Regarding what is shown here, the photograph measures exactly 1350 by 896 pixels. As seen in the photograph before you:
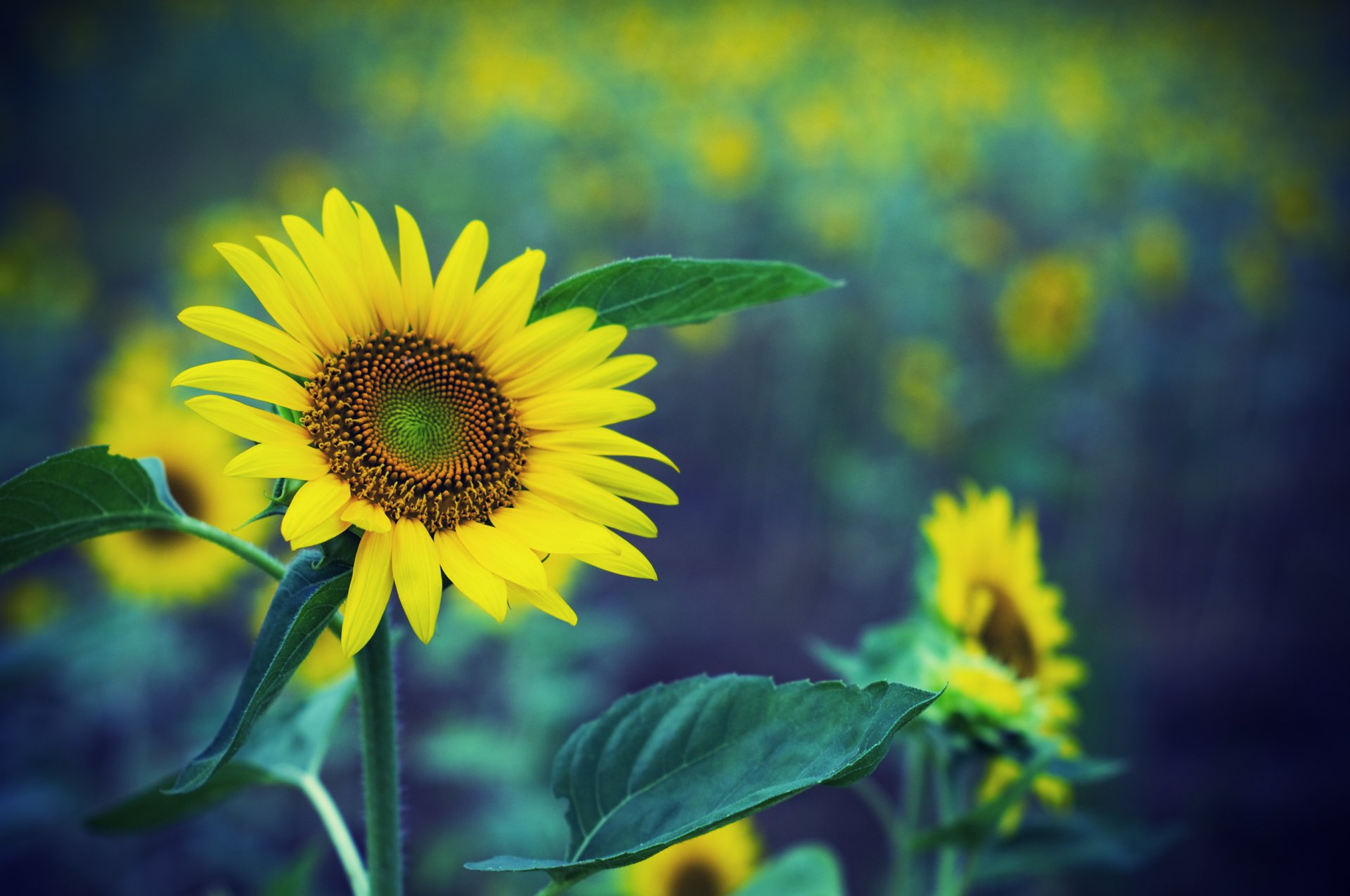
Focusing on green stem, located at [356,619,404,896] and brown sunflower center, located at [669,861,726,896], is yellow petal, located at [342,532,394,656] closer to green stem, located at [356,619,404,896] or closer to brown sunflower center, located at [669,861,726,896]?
green stem, located at [356,619,404,896]

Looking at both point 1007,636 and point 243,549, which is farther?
point 1007,636

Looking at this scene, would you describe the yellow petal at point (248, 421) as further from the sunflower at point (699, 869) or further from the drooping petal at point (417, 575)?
the sunflower at point (699, 869)

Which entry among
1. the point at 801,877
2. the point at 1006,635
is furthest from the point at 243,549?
the point at 1006,635

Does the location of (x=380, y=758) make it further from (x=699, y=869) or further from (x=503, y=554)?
(x=699, y=869)

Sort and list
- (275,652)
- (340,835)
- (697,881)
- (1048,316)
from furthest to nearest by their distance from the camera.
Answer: (1048,316), (697,881), (340,835), (275,652)

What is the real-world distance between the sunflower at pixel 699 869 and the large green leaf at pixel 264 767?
0.38 metres

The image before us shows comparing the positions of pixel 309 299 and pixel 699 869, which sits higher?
pixel 309 299

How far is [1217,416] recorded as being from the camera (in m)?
2.49

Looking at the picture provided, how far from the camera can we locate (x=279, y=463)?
0.37m

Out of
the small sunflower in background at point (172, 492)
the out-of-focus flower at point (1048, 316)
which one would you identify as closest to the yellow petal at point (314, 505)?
the small sunflower in background at point (172, 492)

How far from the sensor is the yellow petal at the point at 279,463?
0.35 meters

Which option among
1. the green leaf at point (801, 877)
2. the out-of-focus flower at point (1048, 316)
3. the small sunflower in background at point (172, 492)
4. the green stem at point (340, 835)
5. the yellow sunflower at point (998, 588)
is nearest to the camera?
the green stem at point (340, 835)

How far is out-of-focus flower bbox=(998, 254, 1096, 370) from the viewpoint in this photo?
6.18 ft

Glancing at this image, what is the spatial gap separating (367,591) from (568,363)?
0.41 feet
